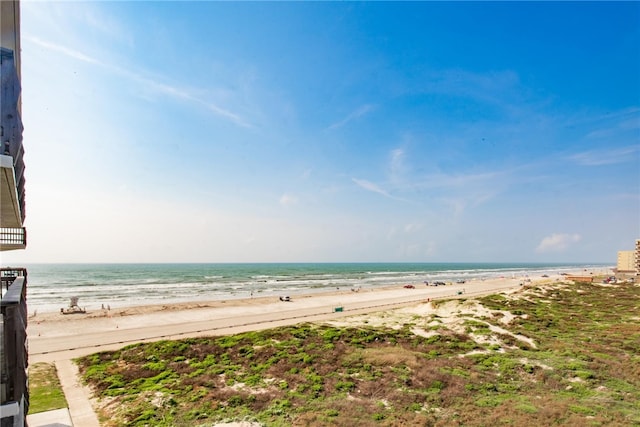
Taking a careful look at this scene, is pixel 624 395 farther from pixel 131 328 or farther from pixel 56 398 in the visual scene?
pixel 131 328

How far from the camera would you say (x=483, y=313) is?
3341cm

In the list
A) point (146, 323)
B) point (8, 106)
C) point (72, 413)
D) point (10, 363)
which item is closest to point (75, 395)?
point (72, 413)

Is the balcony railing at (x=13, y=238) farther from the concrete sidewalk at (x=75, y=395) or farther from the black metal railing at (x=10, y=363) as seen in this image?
the concrete sidewalk at (x=75, y=395)

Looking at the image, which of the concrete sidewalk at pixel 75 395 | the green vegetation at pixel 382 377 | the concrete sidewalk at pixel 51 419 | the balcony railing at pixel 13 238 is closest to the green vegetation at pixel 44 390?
the concrete sidewalk at pixel 75 395

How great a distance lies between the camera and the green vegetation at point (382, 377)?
1426 centimetres

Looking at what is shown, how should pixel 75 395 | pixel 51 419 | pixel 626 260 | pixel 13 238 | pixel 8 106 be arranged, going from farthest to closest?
pixel 626 260 → pixel 75 395 → pixel 51 419 → pixel 13 238 → pixel 8 106

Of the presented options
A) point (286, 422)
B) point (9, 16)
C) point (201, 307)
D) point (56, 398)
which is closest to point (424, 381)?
point (286, 422)

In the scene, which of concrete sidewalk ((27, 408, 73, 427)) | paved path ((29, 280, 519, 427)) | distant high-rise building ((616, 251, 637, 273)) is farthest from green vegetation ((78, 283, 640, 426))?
distant high-rise building ((616, 251, 637, 273))

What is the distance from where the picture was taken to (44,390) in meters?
17.4

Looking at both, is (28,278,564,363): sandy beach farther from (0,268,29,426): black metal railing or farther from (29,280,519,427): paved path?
(0,268,29,426): black metal railing

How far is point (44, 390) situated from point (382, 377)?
18063 millimetres

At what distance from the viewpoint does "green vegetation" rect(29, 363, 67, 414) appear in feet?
51.3

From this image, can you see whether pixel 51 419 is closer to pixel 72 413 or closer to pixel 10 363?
pixel 72 413

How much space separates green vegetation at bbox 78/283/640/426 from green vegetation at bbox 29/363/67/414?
160cm
